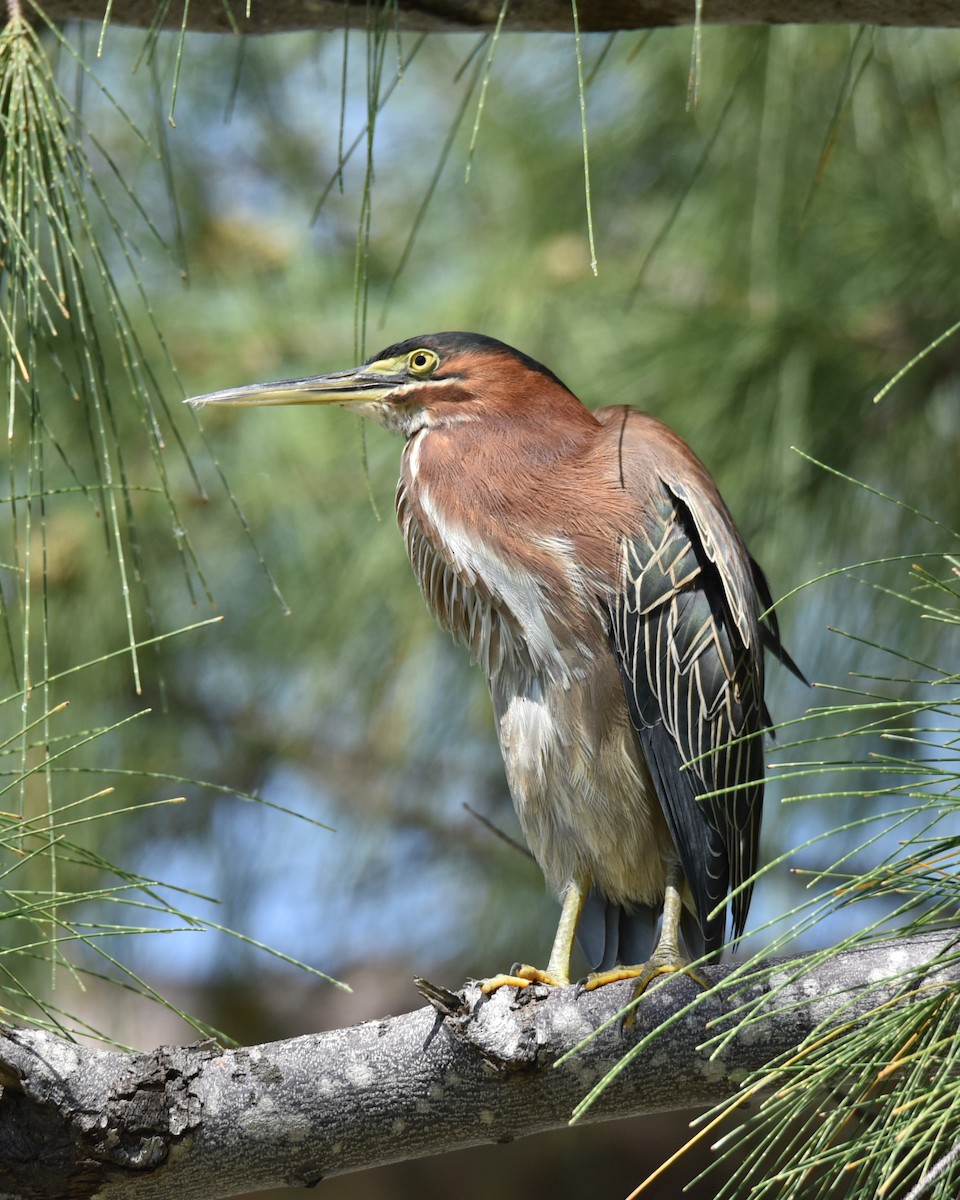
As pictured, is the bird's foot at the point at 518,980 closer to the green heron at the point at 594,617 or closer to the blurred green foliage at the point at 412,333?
the green heron at the point at 594,617

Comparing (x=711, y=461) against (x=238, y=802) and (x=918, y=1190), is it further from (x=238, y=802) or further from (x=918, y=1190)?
(x=918, y=1190)

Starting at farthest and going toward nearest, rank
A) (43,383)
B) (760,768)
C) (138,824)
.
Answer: (138,824), (43,383), (760,768)

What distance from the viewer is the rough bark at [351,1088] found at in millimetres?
1121

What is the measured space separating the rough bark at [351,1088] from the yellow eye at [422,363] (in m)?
0.91

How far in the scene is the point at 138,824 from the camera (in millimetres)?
2791

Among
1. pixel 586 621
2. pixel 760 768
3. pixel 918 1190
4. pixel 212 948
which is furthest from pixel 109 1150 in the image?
pixel 212 948

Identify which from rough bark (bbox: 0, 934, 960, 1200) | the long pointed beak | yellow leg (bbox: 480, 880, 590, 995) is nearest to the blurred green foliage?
the long pointed beak

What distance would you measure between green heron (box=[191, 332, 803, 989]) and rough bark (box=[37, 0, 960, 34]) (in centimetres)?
47

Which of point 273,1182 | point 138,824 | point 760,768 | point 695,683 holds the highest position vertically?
point 695,683

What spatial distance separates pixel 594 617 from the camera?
67.9 inches

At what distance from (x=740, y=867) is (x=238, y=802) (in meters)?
1.39

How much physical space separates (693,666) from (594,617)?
143 mm

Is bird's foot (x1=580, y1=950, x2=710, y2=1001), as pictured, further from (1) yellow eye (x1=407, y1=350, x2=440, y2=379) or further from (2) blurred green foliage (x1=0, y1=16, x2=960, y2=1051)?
(1) yellow eye (x1=407, y1=350, x2=440, y2=379)

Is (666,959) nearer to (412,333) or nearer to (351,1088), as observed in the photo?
(351,1088)
